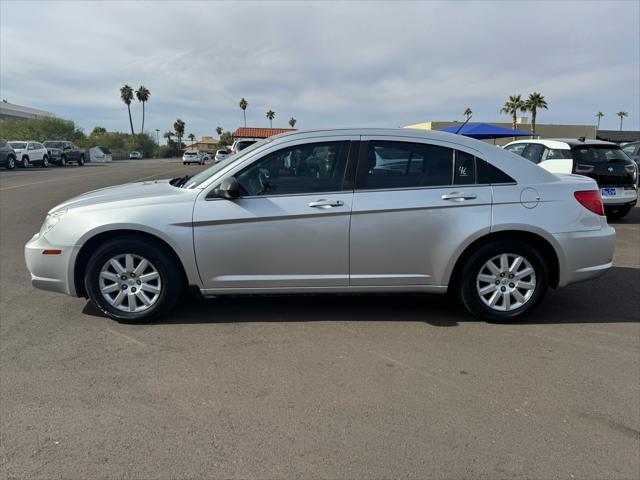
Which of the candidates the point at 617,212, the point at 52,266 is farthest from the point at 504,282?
the point at 617,212

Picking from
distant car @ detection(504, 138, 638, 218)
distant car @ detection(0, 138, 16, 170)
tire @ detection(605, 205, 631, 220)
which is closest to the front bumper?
distant car @ detection(504, 138, 638, 218)

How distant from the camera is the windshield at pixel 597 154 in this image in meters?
9.16

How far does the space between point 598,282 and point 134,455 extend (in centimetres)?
529

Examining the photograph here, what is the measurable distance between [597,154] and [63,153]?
124 feet

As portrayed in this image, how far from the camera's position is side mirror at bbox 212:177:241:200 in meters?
3.94

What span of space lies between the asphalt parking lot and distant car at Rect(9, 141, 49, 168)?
100 feet

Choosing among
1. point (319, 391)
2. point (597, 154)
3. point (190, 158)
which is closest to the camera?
point (319, 391)

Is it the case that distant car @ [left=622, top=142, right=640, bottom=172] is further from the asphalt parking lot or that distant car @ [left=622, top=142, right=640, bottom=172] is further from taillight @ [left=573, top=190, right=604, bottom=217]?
taillight @ [left=573, top=190, right=604, bottom=217]

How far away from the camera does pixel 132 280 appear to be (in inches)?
163

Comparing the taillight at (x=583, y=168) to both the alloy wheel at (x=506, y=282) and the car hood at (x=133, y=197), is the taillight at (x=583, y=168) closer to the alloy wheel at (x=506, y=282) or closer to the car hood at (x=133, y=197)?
the alloy wheel at (x=506, y=282)

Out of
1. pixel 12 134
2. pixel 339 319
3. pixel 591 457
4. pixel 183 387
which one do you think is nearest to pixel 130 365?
pixel 183 387

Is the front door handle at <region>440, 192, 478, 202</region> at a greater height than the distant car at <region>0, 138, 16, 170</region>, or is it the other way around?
the distant car at <region>0, 138, 16, 170</region>

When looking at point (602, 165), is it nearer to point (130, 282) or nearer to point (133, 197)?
point (133, 197)

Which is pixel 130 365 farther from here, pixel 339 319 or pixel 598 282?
pixel 598 282
